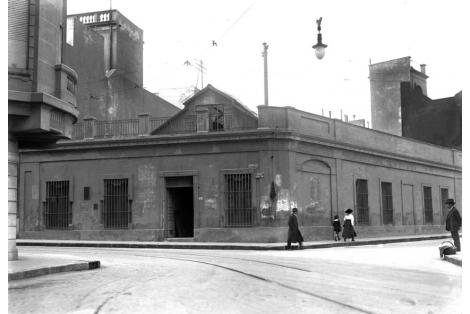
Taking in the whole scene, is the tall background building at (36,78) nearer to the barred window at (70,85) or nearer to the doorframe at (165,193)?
the barred window at (70,85)

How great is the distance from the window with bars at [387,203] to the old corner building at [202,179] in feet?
7.05

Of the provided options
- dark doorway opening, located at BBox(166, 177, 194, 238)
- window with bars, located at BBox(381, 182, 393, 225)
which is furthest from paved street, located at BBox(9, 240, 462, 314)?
window with bars, located at BBox(381, 182, 393, 225)

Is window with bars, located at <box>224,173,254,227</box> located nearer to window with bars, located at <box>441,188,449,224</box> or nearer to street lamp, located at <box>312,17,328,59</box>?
street lamp, located at <box>312,17,328,59</box>

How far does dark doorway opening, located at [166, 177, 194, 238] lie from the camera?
2338 centimetres

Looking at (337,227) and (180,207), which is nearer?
(337,227)

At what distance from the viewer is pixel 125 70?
104ft

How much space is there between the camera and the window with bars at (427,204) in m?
31.3

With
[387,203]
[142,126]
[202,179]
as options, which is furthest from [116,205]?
[387,203]

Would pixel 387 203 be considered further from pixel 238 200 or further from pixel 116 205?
pixel 116 205

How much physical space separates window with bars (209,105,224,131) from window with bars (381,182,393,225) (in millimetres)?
10106

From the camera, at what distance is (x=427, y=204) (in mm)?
31641

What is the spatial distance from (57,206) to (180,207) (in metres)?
5.67
